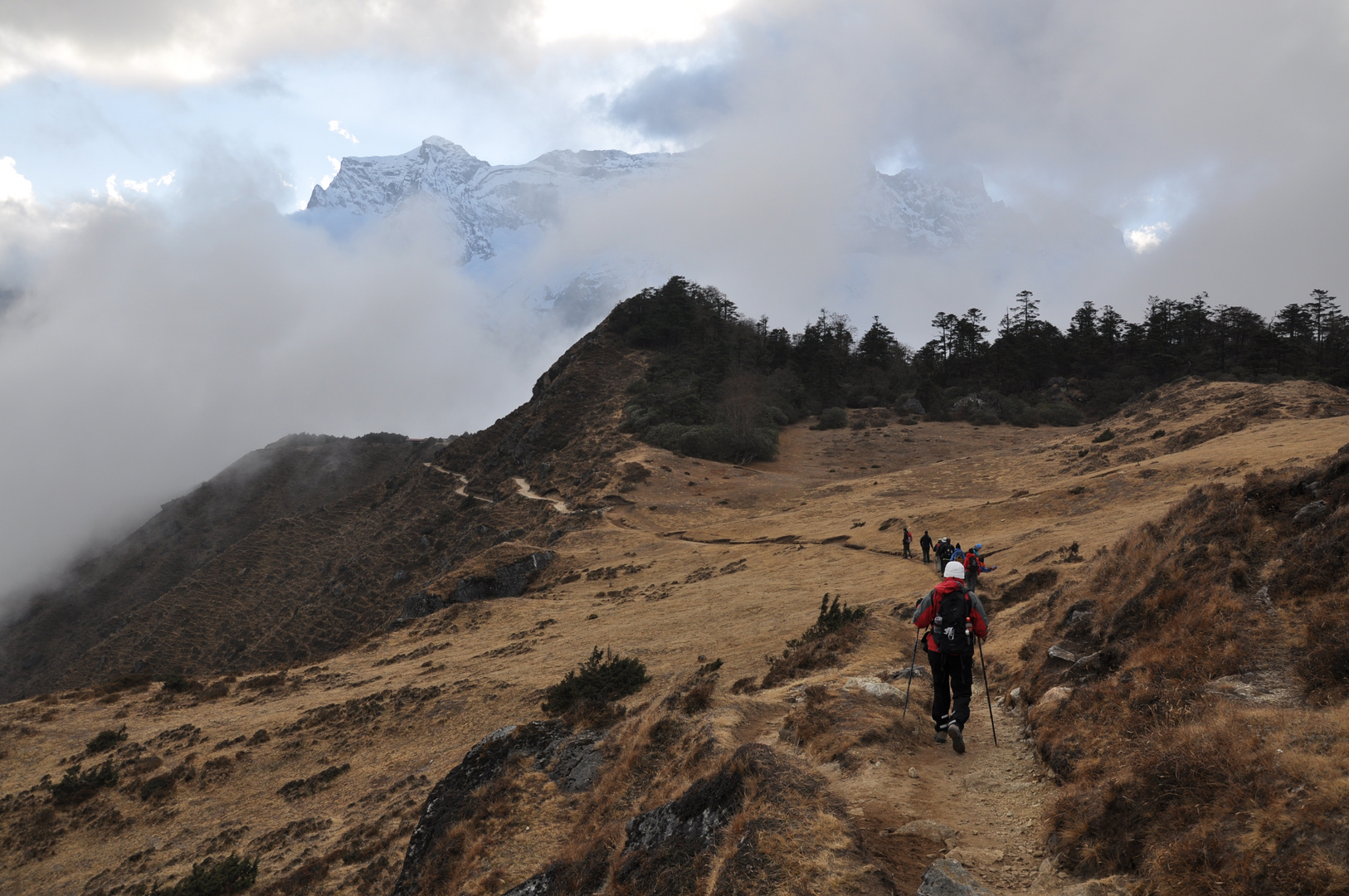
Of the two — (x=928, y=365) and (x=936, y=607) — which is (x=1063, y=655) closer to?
(x=936, y=607)

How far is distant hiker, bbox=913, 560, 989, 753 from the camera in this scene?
7758 mm

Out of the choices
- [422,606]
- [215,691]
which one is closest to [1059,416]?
[422,606]

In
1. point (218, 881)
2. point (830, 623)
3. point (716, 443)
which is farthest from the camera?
point (716, 443)

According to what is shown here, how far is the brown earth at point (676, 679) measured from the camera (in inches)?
300

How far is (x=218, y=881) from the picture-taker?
1352 cm

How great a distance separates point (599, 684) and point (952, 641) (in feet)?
36.3

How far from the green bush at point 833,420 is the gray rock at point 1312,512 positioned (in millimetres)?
66708

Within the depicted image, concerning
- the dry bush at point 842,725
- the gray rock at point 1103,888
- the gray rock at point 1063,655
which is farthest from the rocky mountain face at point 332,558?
the gray rock at point 1103,888

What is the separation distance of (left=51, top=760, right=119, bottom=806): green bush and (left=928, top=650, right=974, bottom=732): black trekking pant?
23.6 m

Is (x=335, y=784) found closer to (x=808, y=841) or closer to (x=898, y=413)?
(x=808, y=841)

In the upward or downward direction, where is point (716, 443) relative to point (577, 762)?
upward

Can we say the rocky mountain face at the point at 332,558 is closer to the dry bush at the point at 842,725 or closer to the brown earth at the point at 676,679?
the brown earth at the point at 676,679

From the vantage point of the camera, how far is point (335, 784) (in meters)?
17.3

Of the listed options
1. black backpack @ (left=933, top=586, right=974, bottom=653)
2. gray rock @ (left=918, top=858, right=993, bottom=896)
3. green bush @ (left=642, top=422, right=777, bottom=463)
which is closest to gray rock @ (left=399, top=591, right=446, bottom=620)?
green bush @ (left=642, top=422, right=777, bottom=463)
